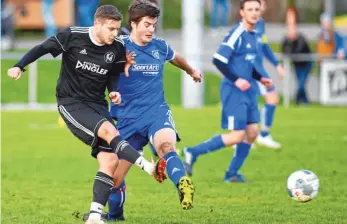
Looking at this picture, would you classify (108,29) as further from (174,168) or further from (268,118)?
(268,118)

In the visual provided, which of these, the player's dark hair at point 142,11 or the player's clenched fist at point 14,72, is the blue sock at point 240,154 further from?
the player's clenched fist at point 14,72

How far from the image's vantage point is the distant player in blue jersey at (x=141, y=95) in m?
9.38

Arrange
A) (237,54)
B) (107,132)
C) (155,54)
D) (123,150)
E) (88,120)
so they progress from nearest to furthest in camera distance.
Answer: (123,150)
(107,132)
(88,120)
(155,54)
(237,54)

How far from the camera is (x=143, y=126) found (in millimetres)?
9484

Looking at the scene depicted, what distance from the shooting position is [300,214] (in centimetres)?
992

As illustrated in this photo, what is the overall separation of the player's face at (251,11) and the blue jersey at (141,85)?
296cm

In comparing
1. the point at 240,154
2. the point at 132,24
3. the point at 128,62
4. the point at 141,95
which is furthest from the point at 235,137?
the point at 128,62

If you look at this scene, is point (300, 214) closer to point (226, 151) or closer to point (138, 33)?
point (138, 33)

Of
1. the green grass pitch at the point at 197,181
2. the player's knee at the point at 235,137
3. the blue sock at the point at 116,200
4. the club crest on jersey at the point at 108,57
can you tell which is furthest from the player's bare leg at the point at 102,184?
the player's knee at the point at 235,137

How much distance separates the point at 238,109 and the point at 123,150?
3905mm

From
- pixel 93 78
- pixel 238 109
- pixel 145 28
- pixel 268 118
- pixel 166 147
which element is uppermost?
pixel 145 28

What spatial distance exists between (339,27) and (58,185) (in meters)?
24.2

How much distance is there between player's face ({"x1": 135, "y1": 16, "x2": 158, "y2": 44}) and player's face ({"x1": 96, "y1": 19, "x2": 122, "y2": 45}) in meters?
0.52

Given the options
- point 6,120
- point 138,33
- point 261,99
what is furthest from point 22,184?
point 261,99
